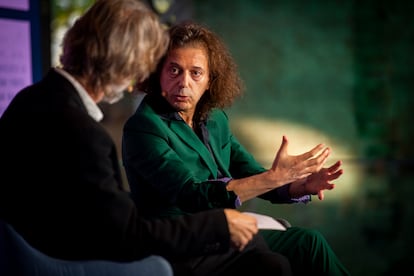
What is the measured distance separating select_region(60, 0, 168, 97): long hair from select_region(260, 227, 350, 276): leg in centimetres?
74

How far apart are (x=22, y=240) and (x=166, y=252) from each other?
1.10 ft

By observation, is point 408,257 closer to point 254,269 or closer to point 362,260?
point 362,260

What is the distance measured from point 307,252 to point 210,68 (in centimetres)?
66

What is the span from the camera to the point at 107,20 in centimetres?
140

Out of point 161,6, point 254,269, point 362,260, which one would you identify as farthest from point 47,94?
point 161,6

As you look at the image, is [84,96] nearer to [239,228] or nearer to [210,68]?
[239,228]

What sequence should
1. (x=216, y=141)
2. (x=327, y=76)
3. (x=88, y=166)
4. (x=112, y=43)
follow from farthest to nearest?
(x=327, y=76)
(x=216, y=141)
(x=112, y=43)
(x=88, y=166)

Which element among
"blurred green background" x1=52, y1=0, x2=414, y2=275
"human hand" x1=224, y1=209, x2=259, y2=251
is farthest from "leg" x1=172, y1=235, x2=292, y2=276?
"blurred green background" x1=52, y1=0, x2=414, y2=275

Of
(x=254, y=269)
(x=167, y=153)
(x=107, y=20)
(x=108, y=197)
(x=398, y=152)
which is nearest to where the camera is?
(x=108, y=197)

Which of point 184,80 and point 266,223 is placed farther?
point 184,80

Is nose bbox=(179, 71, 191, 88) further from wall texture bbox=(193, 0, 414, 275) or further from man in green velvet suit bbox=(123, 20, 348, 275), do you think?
wall texture bbox=(193, 0, 414, 275)

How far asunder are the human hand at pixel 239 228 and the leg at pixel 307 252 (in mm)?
445

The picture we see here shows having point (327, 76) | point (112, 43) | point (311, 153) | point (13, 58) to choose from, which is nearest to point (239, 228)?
point (311, 153)

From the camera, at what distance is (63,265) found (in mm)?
1346
